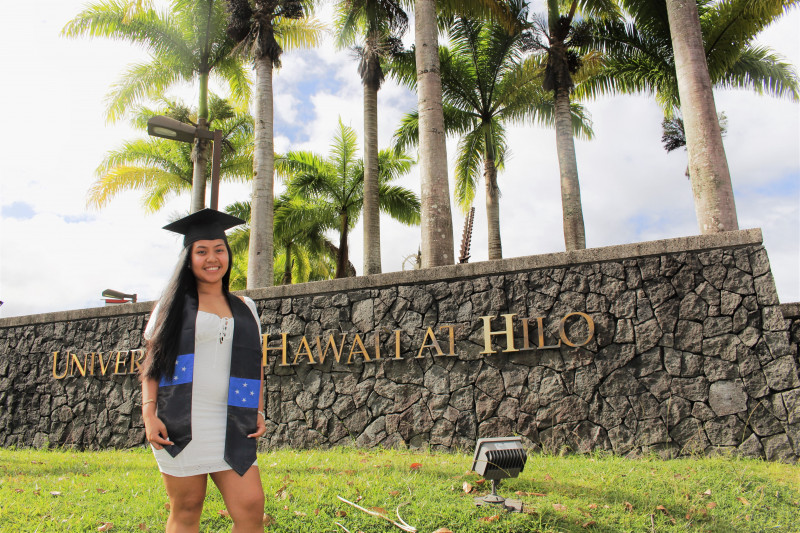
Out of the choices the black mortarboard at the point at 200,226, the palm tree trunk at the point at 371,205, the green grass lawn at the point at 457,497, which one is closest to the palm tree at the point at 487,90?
the palm tree trunk at the point at 371,205

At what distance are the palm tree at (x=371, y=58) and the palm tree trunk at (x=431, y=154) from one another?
4.02 metres

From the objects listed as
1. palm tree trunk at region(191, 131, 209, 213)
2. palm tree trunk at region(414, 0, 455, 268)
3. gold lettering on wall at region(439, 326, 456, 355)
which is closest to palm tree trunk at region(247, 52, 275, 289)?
palm tree trunk at region(414, 0, 455, 268)

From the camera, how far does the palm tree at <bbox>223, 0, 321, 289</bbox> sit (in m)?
9.53

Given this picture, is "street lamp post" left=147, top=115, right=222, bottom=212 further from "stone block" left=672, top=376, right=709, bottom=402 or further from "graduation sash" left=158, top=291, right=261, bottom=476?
"stone block" left=672, top=376, right=709, bottom=402

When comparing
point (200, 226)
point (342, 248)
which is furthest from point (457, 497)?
point (342, 248)

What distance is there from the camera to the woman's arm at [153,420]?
2428mm

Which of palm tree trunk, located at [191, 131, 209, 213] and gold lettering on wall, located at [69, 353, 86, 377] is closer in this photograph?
gold lettering on wall, located at [69, 353, 86, 377]

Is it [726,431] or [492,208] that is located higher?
[492,208]

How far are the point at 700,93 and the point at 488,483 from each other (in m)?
5.70

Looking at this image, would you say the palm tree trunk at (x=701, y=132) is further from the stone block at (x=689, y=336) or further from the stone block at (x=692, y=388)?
the stone block at (x=692, y=388)

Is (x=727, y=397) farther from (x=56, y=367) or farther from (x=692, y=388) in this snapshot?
(x=56, y=367)

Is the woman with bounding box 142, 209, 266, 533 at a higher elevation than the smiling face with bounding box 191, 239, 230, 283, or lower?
lower

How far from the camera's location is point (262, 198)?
32.0 feet

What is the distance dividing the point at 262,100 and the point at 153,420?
29.3 feet
